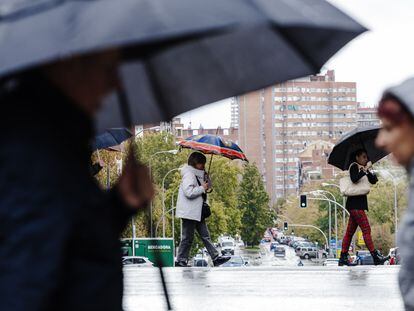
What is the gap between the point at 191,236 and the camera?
14.1m

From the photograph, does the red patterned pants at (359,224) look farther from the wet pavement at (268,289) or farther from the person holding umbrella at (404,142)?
the person holding umbrella at (404,142)

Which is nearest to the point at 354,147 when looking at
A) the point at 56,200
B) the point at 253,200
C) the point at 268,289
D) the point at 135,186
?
the point at 268,289

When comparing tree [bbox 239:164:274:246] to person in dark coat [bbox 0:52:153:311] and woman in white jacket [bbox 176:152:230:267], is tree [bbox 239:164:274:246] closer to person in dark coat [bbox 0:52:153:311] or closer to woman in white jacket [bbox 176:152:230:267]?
woman in white jacket [bbox 176:152:230:267]

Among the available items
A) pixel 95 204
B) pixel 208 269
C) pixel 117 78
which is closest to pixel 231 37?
pixel 117 78

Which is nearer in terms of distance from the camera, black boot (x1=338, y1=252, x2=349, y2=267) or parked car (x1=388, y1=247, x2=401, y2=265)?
parked car (x1=388, y1=247, x2=401, y2=265)

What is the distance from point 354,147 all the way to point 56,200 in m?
11.0

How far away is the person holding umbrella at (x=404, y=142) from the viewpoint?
137 inches

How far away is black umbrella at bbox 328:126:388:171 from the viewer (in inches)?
506

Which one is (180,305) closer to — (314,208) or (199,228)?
(199,228)

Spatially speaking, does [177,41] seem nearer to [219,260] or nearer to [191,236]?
[191,236]

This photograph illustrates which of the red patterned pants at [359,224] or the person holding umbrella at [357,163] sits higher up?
the person holding umbrella at [357,163]

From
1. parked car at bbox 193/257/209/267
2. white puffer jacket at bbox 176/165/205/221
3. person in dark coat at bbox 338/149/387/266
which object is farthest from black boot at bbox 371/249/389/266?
parked car at bbox 193/257/209/267

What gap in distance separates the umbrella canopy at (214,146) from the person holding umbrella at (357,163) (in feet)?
8.50

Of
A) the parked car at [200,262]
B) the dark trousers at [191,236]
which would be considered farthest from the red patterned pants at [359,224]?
the parked car at [200,262]
